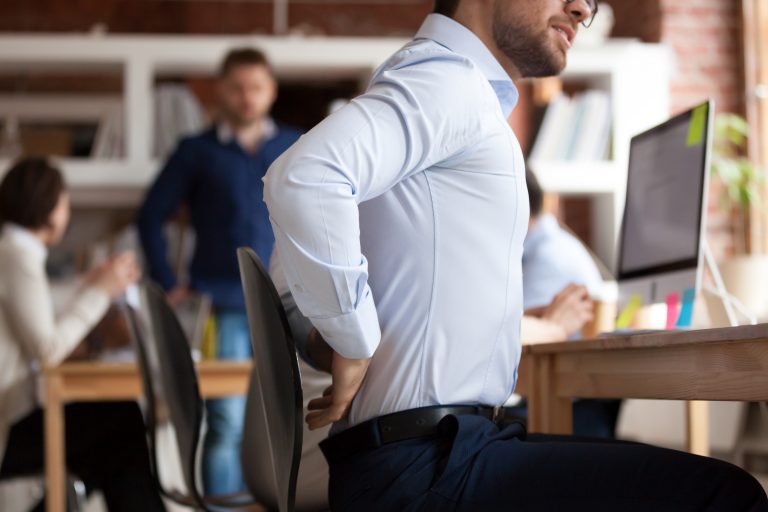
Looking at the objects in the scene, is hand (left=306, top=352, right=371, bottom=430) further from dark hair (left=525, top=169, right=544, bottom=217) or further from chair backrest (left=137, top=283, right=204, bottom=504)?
dark hair (left=525, top=169, right=544, bottom=217)

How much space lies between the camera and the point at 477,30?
1483 millimetres

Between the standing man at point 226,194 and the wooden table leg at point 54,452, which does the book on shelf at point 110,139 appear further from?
the wooden table leg at point 54,452

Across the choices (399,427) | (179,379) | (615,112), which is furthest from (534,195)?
(399,427)

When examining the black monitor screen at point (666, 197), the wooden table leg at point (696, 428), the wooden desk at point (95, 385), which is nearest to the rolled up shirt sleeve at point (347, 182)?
the black monitor screen at point (666, 197)

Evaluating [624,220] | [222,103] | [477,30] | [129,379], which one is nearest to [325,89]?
[222,103]

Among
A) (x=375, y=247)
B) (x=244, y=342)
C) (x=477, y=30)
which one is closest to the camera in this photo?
(x=375, y=247)

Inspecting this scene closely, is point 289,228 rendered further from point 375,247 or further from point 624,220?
point 624,220

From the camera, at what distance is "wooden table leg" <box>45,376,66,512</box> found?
2.94m

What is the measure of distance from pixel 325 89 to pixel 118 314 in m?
4.30

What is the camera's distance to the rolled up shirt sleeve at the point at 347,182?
1229 millimetres

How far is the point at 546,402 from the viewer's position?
206 centimetres

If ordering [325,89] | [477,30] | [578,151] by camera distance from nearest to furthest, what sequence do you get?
[477,30], [578,151], [325,89]

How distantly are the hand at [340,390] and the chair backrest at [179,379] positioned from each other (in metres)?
0.67

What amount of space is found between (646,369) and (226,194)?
263 centimetres
